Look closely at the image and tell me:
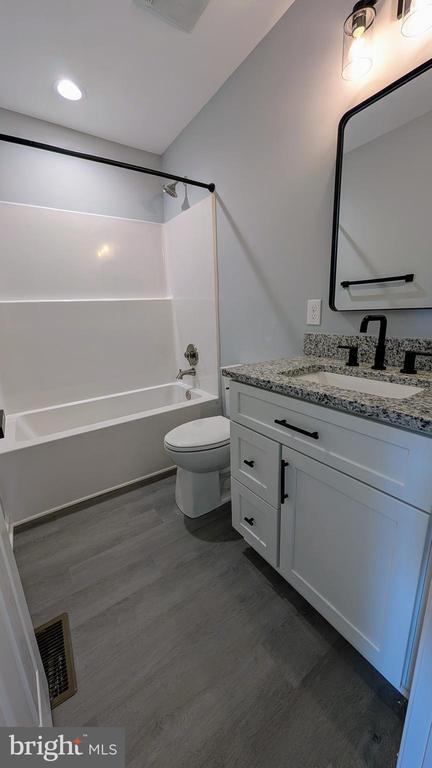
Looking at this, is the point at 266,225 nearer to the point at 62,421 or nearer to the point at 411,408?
the point at 411,408

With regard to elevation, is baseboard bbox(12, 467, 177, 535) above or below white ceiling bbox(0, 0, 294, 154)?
below

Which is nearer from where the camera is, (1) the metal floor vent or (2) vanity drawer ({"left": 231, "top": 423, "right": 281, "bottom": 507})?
(1) the metal floor vent

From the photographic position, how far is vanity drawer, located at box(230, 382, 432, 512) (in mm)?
663

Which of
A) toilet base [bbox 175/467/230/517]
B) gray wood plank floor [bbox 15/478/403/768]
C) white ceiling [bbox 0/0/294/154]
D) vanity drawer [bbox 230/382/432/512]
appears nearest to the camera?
vanity drawer [bbox 230/382/432/512]

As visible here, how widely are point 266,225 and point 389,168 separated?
67 centimetres

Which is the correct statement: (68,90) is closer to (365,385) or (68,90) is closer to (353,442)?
(365,385)

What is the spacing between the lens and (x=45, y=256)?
222 cm

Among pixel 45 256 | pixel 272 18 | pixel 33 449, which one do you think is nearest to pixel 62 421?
pixel 33 449

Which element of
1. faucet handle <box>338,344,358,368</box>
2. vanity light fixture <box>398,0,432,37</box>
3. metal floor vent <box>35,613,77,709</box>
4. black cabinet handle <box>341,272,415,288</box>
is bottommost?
metal floor vent <box>35,613,77,709</box>

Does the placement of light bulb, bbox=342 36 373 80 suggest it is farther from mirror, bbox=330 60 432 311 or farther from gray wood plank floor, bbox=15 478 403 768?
gray wood plank floor, bbox=15 478 403 768

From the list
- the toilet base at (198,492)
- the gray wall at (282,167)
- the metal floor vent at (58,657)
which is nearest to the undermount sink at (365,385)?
the gray wall at (282,167)

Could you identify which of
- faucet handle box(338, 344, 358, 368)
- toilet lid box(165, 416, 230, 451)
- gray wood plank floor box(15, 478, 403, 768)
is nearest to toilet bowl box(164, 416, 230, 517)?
toilet lid box(165, 416, 230, 451)

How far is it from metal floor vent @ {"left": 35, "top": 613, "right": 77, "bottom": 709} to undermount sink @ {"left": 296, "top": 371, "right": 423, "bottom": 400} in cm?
130

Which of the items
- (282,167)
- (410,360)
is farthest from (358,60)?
(410,360)
